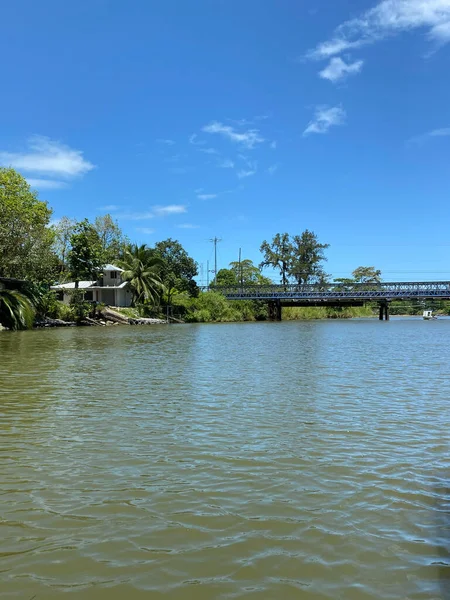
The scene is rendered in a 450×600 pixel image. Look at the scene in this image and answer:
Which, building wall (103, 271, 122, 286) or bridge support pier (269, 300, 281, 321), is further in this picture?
bridge support pier (269, 300, 281, 321)

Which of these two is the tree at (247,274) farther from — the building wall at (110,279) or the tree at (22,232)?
the tree at (22,232)

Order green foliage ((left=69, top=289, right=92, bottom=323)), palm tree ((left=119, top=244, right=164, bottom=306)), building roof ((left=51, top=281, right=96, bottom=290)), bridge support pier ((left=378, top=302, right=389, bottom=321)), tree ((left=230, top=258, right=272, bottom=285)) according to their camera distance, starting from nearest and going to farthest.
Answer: green foliage ((left=69, top=289, right=92, bottom=323)), building roof ((left=51, top=281, right=96, bottom=290)), palm tree ((left=119, top=244, right=164, bottom=306)), bridge support pier ((left=378, top=302, right=389, bottom=321)), tree ((left=230, top=258, right=272, bottom=285))

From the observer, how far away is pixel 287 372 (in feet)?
50.6

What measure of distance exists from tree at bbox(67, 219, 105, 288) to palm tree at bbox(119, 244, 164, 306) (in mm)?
6436

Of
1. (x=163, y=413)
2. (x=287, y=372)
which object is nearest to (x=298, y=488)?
(x=163, y=413)

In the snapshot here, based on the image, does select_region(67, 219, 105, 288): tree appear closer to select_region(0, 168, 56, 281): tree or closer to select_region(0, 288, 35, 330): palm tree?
select_region(0, 168, 56, 281): tree

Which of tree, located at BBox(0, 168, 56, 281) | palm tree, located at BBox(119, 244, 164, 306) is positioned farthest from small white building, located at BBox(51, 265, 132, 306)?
tree, located at BBox(0, 168, 56, 281)

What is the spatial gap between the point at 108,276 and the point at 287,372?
5101 centimetres

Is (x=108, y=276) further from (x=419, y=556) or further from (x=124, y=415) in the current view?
(x=419, y=556)

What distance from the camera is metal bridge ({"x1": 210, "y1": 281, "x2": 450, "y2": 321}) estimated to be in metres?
78.4

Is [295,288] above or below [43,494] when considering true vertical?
above

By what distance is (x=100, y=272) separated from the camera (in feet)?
190

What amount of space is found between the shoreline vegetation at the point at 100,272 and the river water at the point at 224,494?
35544 millimetres

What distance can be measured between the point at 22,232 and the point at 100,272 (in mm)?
15434
